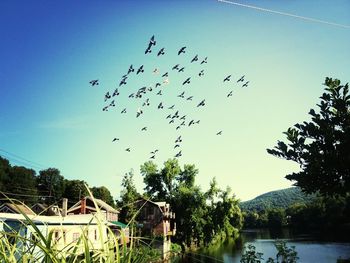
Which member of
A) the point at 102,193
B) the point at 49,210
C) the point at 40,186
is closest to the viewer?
the point at 49,210

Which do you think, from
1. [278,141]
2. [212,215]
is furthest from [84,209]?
[278,141]

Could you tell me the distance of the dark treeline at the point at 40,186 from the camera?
7703 cm

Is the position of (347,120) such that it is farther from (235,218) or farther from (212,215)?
(235,218)

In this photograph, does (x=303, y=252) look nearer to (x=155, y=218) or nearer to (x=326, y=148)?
(x=155, y=218)

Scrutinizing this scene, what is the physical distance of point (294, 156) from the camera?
271 inches

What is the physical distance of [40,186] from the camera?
97.2 meters

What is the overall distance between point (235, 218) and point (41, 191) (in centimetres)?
5842

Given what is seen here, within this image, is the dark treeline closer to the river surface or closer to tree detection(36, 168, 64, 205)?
tree detection(36, 168, 64, 205)

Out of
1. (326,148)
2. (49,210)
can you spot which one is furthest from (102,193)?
(326,148)

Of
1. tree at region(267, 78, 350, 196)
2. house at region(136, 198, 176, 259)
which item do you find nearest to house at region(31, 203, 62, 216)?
tree at region(267, 78, 350, 196)

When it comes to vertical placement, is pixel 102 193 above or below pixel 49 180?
below

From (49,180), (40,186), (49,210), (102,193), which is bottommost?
(49,210)

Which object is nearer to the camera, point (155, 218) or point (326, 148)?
point (326, 148)

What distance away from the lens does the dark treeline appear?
3033 inches
